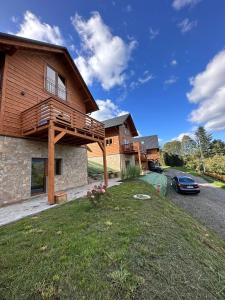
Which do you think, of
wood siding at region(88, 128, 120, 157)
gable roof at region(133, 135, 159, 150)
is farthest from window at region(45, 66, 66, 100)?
gable roof at region(133, 135, 159, 150)

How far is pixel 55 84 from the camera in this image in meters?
11.6

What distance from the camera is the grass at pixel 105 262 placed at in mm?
2246

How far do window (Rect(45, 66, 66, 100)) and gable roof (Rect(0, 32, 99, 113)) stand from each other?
1.28m

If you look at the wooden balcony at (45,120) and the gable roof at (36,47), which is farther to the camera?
the wooden balcony at (45,120)

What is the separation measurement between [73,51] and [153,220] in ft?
43.9

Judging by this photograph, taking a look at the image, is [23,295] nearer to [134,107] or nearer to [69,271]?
[69,271]

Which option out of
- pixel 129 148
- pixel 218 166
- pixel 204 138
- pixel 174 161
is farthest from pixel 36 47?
pixel 204 138

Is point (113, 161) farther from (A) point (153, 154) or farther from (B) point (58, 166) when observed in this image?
(A) point (153, 154)

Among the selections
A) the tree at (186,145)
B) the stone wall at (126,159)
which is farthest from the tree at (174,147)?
the stone wall at (126,159)

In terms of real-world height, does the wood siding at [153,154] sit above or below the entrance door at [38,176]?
above

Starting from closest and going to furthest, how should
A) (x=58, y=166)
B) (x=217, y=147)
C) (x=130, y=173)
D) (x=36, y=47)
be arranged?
(x=36, y=47)
(x=58, y=166)
(x=130, y=173)
(x=217, y=147)

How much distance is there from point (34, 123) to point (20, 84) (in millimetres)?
2485

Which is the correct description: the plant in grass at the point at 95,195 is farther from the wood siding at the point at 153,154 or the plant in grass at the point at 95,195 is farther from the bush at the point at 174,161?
the bush at the point at 174,161

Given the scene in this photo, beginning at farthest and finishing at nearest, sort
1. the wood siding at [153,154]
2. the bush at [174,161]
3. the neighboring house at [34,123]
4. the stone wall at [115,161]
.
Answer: the bush at [174,161] < the wood siding at [153,154] < the stone wall at [115,161] < the neighboring house at [34,123]
